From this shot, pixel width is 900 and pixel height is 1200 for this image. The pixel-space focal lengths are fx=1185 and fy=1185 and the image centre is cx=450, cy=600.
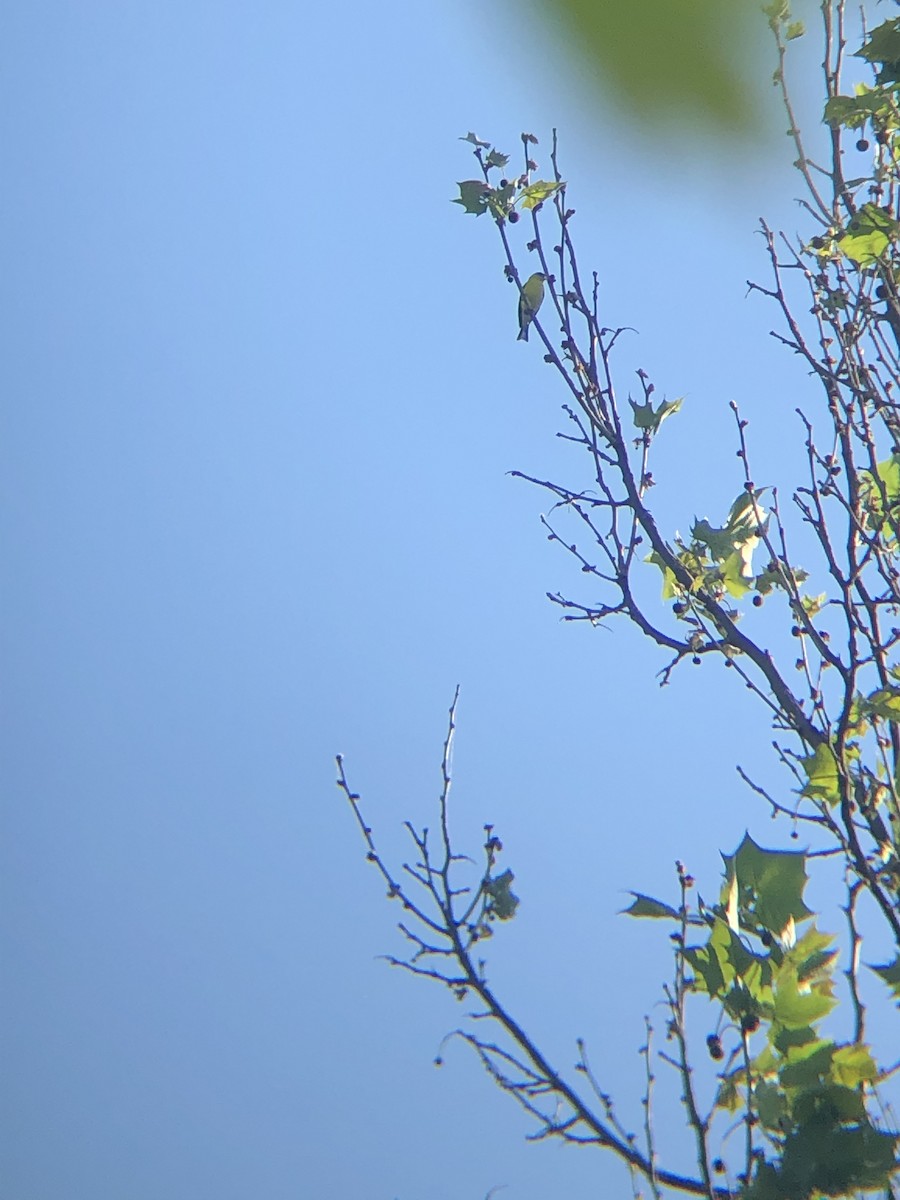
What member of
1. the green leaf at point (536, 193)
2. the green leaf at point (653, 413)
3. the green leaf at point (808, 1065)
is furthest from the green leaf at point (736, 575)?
the green leaf at point (808, 1065)

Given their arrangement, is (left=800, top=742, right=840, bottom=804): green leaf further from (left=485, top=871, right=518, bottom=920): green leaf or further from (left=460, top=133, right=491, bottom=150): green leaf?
(left=460, top=133, right=491, bottom=150): green leaf

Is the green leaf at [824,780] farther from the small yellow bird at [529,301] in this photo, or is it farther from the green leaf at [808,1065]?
the small yellow bird at [529,301]

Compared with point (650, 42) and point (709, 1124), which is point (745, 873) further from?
point (650, 42)

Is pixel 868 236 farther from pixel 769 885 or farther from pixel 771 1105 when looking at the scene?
pixel 771 1105

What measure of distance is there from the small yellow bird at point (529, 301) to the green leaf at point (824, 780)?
941 mm

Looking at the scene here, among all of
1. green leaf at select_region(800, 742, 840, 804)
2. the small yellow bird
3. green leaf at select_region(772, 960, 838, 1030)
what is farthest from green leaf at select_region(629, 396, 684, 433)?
green leaf at select_region(772, 960, 838, 1030)

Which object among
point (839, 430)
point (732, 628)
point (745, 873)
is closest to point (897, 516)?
point (839, 430)

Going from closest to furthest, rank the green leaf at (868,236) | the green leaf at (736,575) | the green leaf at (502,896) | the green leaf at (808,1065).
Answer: the green leaf at (808,1065) < the green leaf at (868,236) < the green leaf at (502,896) < the green leaf at (736,575)

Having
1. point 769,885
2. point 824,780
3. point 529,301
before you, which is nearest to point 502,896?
point 824,780

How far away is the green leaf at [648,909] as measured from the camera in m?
1.50

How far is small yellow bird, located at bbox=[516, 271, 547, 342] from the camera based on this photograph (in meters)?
2.27

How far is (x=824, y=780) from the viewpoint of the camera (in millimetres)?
1834

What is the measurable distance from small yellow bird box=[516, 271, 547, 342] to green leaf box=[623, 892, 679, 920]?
1.13 meters

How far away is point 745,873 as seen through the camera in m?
1.46
